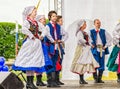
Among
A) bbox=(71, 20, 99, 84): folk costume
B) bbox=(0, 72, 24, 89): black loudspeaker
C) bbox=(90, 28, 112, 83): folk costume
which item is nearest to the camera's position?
bbox=(0, 72, 24, 89): black loudspeaker

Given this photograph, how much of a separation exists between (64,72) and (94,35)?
4.41ft

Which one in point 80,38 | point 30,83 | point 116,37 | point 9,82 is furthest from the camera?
point 116,37

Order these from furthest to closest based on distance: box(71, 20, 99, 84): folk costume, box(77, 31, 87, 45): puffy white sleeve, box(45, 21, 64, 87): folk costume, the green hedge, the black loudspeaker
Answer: the green hedge → box(71, 20, 99, 84): folk costume → box(77, 31, 87, 45): puffy white sleeve → box(45, 21, 64, 87): folk costume → the black loudspeaker

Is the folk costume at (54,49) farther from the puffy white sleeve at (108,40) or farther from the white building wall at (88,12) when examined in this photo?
the white building wall at (88,12)

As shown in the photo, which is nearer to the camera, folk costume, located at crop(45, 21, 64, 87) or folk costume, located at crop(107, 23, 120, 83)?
folk costume, located at crop(45, 21, 64, 87)

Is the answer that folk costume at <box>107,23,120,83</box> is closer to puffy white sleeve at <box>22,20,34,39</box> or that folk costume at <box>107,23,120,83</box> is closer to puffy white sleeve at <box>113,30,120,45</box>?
puffy white sleeve at <box>113,30,120,45</box>

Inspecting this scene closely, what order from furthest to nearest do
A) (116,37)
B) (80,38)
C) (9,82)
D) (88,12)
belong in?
(88,12)
(116,37)
(80,38)
(9,82)

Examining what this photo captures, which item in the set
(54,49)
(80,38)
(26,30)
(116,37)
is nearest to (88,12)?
(116,37)

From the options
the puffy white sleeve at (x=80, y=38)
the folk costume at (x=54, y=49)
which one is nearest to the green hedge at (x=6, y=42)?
the puffy white sleeve at (x=80, y=38)

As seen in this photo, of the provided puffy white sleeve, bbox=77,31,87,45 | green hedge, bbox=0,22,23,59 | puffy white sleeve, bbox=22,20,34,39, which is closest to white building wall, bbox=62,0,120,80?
puffy white sleeve, bbox=77,31,87,45

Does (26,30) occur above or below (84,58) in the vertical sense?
above

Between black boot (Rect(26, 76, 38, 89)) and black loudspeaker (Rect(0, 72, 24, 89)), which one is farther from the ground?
black loudspeaker (Rect(0, 72, 24, 89))

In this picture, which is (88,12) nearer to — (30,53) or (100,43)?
(100,43)

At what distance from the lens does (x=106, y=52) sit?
9.19m
